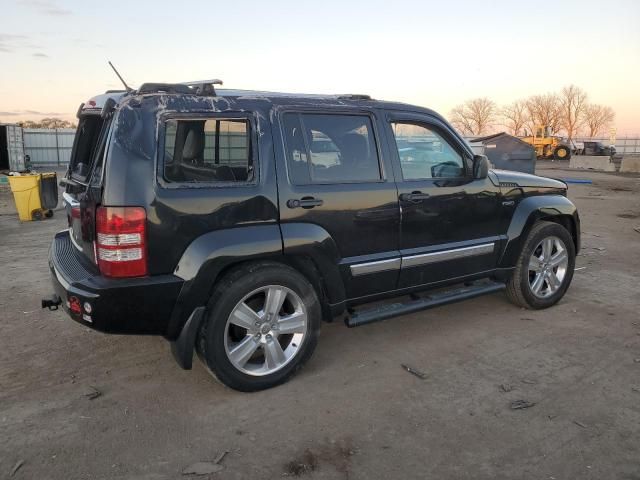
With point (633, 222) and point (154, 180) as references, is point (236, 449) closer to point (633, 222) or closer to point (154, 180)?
point (154, 180)

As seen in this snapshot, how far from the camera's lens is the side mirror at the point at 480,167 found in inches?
171

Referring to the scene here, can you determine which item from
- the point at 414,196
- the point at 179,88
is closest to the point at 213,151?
the point at 179,88

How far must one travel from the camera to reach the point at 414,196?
3.99 meters

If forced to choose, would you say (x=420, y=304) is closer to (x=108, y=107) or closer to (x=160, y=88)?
(x=160, y=88)

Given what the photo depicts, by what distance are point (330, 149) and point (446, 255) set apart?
52.4 inches

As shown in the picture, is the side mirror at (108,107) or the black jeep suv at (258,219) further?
the side mirror at (108,107)

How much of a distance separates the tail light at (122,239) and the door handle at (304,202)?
3.06 feet

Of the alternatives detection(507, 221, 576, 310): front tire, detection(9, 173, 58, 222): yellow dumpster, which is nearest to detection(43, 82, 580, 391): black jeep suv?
detection(507, 221, 576, 310): front tire

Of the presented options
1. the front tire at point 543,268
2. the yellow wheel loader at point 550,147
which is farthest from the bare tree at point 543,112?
the front tire at point 543,268

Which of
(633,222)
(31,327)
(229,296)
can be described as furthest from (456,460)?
(633,222)

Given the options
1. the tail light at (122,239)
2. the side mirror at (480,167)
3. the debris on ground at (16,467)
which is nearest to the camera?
the debris on ground at (16,467)

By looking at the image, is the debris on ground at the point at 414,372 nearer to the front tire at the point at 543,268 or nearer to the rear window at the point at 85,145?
the front tire at the point at 543,268

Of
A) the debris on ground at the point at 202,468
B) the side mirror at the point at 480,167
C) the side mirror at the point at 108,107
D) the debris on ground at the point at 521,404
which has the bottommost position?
the debris on ground at the point at 202,468

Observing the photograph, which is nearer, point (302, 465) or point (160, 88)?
point (302, 465)
